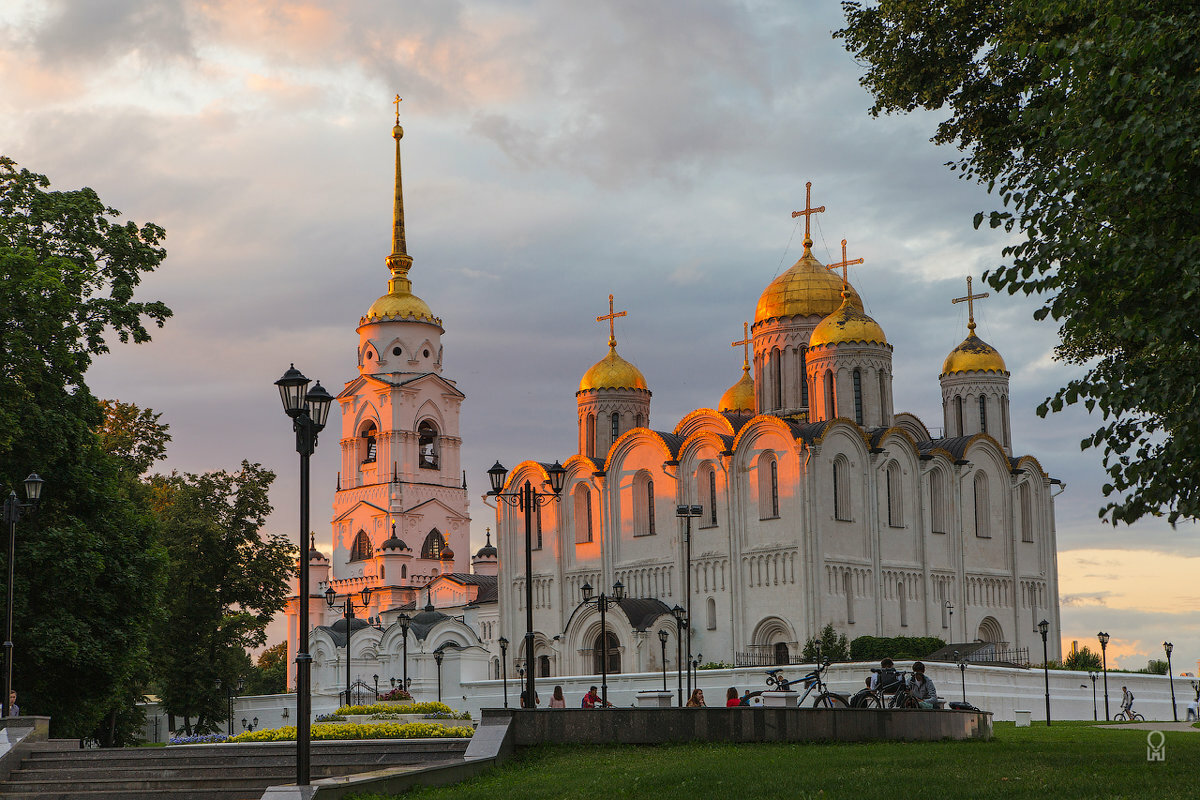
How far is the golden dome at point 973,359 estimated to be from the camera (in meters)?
57.2

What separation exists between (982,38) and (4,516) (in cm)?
1615

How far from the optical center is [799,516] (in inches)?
1836

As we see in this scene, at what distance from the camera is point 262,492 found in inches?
1748

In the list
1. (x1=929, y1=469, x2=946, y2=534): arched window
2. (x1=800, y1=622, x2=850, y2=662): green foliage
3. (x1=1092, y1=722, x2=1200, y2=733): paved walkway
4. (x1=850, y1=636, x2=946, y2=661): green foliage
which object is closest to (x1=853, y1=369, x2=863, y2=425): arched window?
(x1=929, y1=469, x2=946, y2=534): arched window

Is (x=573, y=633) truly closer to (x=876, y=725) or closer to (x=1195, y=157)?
(x=876, y=725)

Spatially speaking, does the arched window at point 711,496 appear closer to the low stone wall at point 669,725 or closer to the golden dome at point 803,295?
the golden dome at point 803,295

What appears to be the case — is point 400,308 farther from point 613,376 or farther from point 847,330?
point 847,330

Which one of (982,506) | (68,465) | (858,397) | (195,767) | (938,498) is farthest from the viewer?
(982,506)

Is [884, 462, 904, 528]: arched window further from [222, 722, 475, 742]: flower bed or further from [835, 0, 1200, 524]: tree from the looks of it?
[835, 0, 1200, 524]: tree

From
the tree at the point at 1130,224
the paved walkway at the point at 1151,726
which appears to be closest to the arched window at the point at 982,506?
the paved walkway at the point at 1151,726

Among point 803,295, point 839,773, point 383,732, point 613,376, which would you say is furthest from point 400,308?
point 839,773

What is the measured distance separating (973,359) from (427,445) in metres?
31.9

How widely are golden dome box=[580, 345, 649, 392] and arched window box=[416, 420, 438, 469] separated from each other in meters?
18.6

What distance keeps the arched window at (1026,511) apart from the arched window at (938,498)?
4.92 metres
